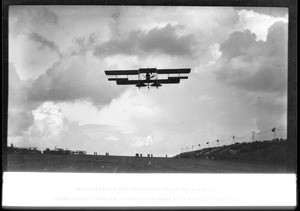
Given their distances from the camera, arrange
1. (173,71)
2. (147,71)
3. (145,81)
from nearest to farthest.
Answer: (173,71), (147,71), (145,81)

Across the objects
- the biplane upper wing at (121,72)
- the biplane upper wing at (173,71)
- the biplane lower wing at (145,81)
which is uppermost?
the biplane upper wing at (173,71)

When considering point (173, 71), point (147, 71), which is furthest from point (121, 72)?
point (173, 71)

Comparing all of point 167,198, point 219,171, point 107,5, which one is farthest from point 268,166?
point 107,5

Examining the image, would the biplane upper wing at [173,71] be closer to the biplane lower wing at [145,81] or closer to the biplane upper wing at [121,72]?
the biplane lower wing at [145,81]

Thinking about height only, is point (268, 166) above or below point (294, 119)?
below

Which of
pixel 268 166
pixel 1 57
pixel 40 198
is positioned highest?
pixel 1 57

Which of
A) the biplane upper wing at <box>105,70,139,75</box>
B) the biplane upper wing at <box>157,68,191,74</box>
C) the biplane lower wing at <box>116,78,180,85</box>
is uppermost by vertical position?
the biplane upper wing at <box>157,68,191,74</box>

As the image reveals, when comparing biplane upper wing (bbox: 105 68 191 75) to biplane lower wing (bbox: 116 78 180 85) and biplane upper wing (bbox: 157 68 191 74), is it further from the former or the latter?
biplane lower wing (bbox: 116 78 180 85)

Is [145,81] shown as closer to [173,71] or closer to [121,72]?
[121,72]

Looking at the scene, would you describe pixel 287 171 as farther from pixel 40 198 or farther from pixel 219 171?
pixel 40 198

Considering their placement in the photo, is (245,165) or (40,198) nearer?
(40,198)

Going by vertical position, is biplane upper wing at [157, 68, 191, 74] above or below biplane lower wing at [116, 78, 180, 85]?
above
